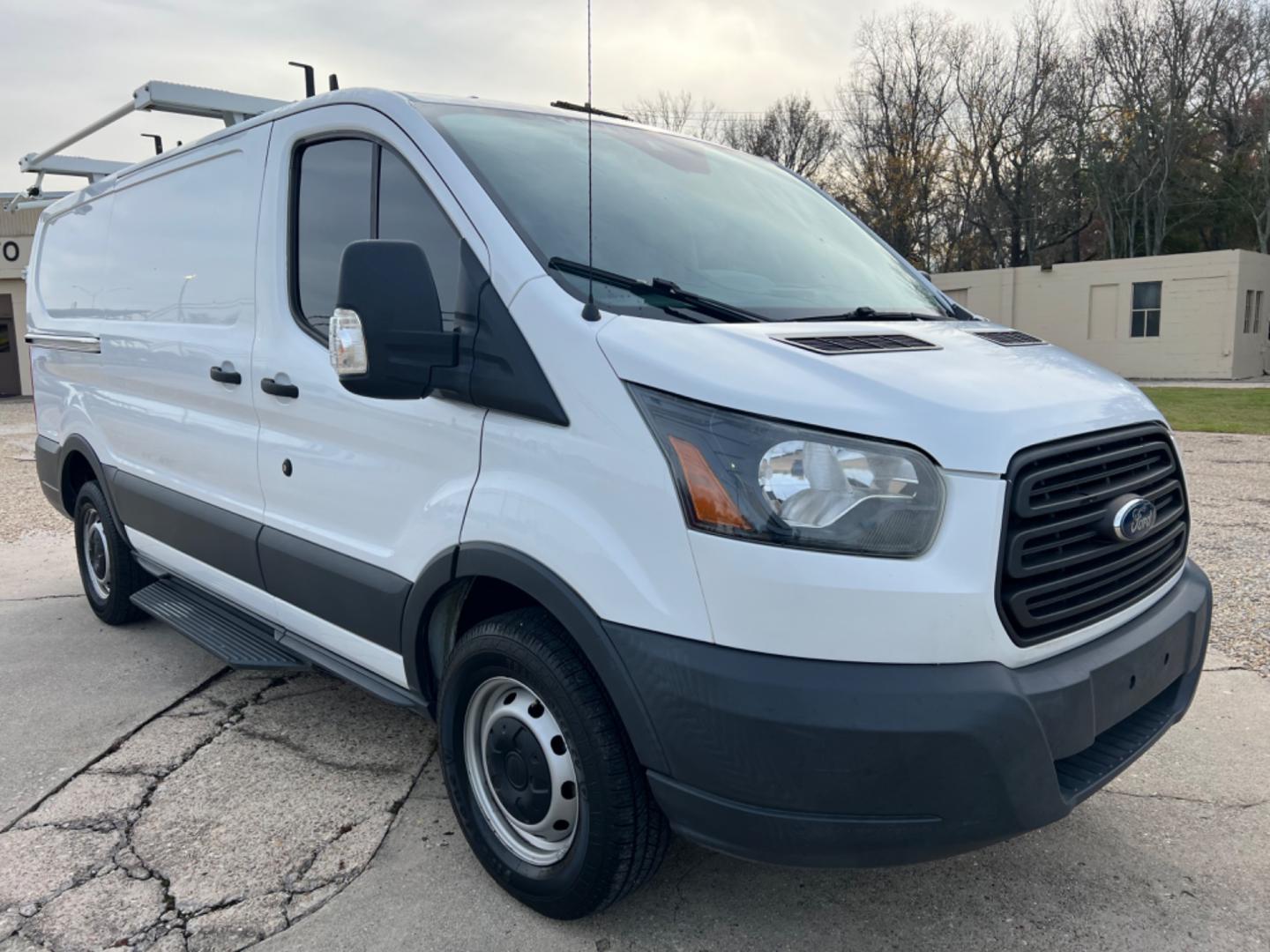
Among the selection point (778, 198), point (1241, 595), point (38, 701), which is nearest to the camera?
point (778, 198)

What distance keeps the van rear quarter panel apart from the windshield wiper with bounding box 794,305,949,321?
198cm

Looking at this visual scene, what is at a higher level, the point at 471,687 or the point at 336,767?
the point at 471,687

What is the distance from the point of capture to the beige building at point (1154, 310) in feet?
85.8

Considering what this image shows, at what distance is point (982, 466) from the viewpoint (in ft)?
6.34

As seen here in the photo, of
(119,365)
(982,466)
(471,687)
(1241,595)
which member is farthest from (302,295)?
(1241,595)

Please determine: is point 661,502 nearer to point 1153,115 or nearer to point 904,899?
point 904,899

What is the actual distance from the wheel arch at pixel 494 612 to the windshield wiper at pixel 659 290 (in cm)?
71

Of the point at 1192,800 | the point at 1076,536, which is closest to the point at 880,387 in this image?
the point at 1076,536

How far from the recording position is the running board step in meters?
3.41

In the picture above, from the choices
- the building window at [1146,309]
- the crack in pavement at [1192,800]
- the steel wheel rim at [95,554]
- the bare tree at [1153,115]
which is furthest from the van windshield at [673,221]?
the bare tree at [1153,115]

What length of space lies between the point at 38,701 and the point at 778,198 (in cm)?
367

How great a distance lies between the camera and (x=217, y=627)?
3766 millimetres

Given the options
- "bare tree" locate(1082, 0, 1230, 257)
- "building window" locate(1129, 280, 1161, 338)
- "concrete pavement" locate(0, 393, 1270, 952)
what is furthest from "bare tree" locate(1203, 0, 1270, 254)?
"concrete pavement" locate(0, 393, 1270, 952)

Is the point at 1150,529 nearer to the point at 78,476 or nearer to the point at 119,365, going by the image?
the point at 119,365
